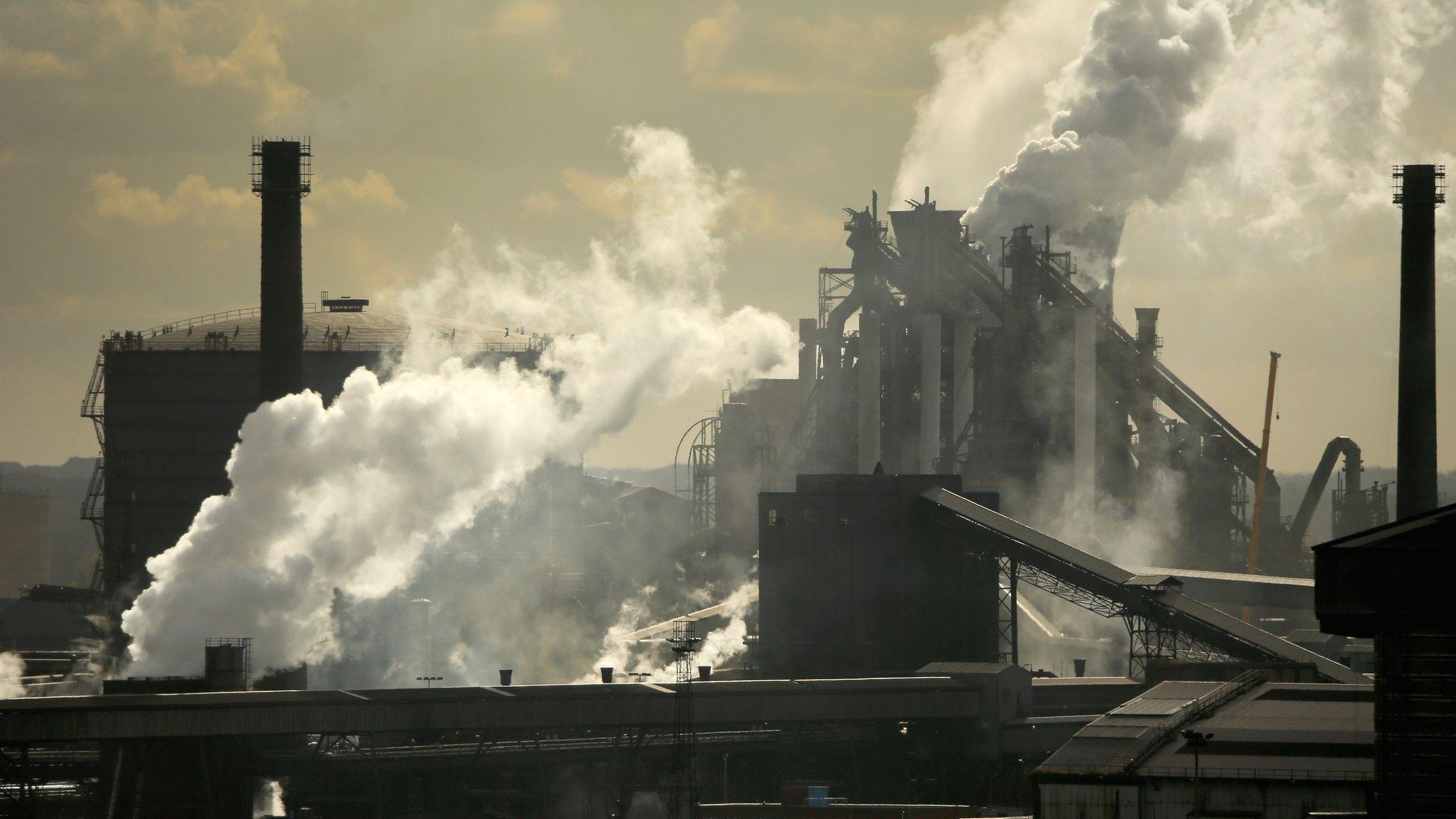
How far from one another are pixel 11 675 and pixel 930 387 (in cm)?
4599

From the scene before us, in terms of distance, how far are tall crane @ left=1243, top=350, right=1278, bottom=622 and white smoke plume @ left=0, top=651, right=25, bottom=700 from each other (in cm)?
5894

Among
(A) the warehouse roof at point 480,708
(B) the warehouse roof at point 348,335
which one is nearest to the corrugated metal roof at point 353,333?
(B) the warehouse roof at point 348,335

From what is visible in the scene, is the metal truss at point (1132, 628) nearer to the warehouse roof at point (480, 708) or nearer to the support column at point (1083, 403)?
the warehouse roof at point (480, 708)

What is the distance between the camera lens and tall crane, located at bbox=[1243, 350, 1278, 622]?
3848 inches

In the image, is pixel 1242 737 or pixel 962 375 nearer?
pixel 1242 737

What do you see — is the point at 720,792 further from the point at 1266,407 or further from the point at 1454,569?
the point at 1266,407

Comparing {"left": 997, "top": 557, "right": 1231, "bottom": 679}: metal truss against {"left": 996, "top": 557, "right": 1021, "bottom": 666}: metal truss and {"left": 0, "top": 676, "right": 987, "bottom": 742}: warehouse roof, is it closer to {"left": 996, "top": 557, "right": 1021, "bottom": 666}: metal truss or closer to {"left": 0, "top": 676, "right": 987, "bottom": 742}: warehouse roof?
{"left": 996, "top": 557, "right": 1021, "bottom": 666}: metal truss

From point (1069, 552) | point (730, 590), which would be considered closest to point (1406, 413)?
point (1069, 552)

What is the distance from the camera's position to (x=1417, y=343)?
73312 mm

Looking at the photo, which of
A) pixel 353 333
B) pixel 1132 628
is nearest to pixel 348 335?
pixel 353 333

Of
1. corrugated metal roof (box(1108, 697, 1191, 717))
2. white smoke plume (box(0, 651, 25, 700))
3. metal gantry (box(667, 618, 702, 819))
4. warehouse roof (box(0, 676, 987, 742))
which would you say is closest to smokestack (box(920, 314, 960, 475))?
warehouse roof (box(0, 676, 987, 742))

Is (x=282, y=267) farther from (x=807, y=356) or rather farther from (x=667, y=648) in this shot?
(x=807, y=356)

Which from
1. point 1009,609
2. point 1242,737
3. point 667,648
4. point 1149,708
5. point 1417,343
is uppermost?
point 1417,343

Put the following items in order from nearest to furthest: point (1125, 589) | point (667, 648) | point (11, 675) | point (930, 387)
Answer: point (1125, 589) < point (11, 675) < point (667, 648) < point (930, 387)
